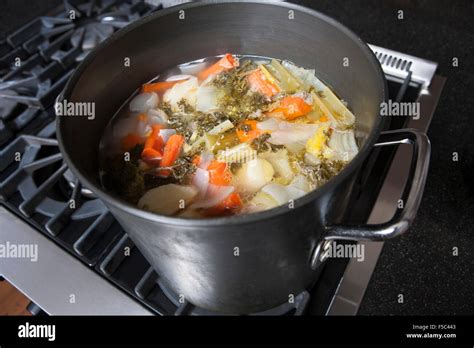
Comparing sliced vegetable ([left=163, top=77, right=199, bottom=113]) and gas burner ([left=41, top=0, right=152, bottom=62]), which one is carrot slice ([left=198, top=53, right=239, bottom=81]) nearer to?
sliced vegetable ([left=163, top=77, right=199, bottom=113])

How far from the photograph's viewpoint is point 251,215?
61 centimetres

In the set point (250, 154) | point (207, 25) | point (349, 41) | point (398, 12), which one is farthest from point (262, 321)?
point (398, 12)

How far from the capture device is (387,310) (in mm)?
1120

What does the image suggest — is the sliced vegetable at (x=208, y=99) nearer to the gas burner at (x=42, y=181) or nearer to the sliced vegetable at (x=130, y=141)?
the sliced vegetable at (x=130, y=141)

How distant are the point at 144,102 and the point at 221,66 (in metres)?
0.23

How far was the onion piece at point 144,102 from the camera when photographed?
45.1 inches

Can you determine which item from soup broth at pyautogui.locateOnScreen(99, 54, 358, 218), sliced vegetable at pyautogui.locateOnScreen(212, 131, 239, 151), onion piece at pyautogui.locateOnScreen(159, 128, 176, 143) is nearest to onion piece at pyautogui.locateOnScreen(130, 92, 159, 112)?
soup broth at pyautogui.locateOnScreen(99, 54, 358, 218)

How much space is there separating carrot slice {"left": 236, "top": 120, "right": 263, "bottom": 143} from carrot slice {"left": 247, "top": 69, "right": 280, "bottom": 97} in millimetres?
123

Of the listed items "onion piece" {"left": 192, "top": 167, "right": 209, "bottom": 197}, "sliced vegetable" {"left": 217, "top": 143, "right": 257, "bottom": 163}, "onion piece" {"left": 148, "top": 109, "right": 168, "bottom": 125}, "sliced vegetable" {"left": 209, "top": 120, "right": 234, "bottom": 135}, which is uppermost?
"onion piece" {"left": 148, "top": 109, "right": 168, "bottom": 125}

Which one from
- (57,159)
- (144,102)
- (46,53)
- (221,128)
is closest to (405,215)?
(221,128)

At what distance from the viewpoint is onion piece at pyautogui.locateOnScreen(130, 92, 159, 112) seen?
114cm

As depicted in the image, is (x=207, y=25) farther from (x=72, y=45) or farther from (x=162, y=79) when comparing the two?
(x=72, y=45)

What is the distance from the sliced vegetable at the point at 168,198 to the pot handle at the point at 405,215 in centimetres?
30

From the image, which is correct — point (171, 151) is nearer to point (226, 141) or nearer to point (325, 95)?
point (226, 141)
